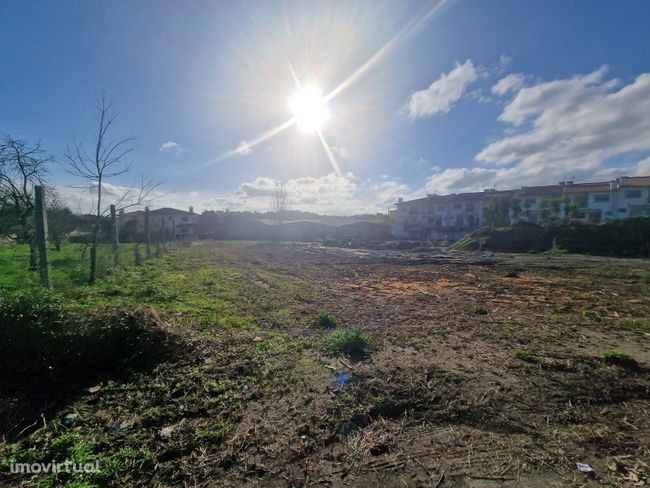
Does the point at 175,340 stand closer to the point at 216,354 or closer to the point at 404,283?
the point at 216,354

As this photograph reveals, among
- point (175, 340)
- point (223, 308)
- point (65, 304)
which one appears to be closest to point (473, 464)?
point (175, 340)

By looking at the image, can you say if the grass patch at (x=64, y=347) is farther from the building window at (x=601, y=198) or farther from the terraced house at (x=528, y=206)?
the building window at (x=601, y=198)

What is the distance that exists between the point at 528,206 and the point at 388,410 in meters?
49.9

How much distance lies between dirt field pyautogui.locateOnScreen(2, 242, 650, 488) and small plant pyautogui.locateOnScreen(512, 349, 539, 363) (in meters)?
0.02

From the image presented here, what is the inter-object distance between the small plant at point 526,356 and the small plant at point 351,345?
2.09 m

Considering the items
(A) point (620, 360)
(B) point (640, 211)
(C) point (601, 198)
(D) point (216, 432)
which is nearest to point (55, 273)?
(D) point (216, 432)

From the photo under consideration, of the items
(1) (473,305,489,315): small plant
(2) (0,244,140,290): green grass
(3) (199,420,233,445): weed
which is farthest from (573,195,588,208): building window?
(2) (0,244,140,290): green grass

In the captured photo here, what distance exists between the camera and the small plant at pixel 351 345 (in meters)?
4.14

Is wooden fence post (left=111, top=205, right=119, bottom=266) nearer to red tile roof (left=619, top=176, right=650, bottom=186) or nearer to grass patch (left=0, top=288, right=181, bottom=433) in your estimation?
grass patch (left=0, top=288, right=181, bottom=433)

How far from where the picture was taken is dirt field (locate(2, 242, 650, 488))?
212cm

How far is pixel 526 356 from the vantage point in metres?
3.99

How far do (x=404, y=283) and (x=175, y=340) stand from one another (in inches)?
371

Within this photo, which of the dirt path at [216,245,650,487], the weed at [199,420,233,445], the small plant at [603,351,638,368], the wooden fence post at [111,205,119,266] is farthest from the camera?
the wooden fence post at [111,205,119,266]

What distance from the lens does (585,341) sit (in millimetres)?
4797
